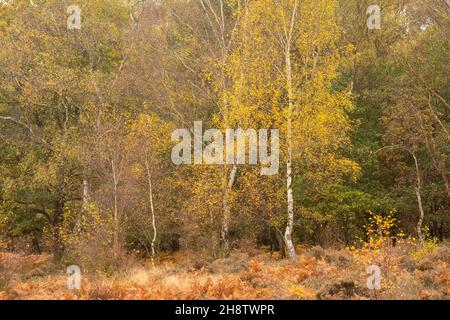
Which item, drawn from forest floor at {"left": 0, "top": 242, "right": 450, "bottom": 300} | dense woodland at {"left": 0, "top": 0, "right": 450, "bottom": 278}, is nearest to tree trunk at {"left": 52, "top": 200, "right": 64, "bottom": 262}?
dense woodland at {"left": 0, "top": 0, "right": 450, "bottom": 278}

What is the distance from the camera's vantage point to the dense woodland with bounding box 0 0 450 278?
62.2 ft

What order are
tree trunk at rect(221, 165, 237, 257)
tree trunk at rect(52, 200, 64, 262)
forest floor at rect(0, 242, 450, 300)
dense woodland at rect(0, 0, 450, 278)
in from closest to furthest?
1. forest floor at rect(0, 242, 450, 300)
2. dense woodland at rect(0, 0, 450, 278)
3. tree trunk at rect(221, 165, 237, 257)
4. tree trunk at rect(52, 200, 64, 262)

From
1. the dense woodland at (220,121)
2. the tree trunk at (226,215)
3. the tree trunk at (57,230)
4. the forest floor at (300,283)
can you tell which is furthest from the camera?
the tree trunk at (57,230)

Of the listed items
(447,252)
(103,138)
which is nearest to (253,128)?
(103,138)

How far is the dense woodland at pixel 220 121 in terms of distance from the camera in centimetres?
1897

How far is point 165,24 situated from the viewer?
97.6ft

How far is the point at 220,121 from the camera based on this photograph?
75.7ft

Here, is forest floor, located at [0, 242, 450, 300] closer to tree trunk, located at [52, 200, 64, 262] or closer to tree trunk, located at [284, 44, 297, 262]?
tree trunk, located at [284, 44, 297, 262]

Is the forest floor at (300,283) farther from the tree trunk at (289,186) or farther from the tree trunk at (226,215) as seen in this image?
the tree trunk at (226,215)

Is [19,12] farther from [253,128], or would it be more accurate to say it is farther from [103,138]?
[253,128]

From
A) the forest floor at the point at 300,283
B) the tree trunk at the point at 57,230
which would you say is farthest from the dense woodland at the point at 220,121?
the forest floor at the point at 300,283

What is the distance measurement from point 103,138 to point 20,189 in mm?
5602

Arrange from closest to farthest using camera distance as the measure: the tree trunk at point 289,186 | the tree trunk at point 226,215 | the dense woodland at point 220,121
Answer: the tree trunk at point 289,186
the dense woodland at point 220,121
the tree trunk at point 226,215

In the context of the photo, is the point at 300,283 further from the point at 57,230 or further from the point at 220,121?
the point at 57,230
